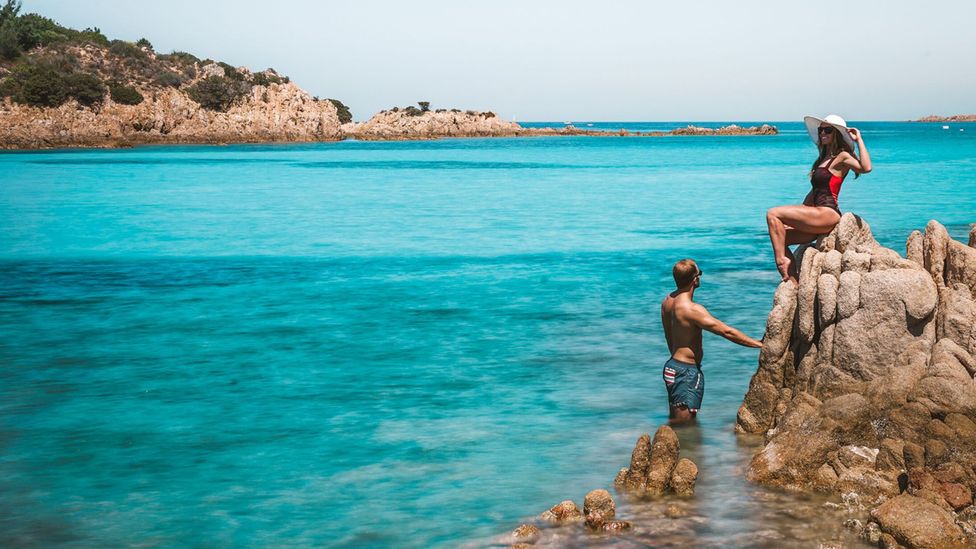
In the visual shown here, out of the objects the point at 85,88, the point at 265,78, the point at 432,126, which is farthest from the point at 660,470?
the point at 432,126

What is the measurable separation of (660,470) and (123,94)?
373 ft

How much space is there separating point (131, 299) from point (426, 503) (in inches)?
554

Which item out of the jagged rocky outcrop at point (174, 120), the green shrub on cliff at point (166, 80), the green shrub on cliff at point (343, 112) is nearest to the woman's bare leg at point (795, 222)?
the jagged rocky outcrop at point (174, 120)

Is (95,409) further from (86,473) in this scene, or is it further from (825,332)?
(825,332)

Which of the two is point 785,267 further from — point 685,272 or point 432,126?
point 432,126

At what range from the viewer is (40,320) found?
19250 mm

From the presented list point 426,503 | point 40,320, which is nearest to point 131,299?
point 40,320

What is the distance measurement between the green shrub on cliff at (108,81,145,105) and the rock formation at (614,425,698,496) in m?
113

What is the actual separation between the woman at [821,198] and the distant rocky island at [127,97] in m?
105

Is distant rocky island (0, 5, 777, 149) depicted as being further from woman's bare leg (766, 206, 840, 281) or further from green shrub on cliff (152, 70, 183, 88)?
woman's bare leg (766, 206, 840, 281)

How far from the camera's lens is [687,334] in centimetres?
1085

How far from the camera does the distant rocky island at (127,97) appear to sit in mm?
105250

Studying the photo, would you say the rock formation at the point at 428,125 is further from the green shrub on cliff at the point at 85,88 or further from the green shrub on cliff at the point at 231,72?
the green shrub on cliff at the point at 85,88

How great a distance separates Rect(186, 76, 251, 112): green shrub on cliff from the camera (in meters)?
→ 125
